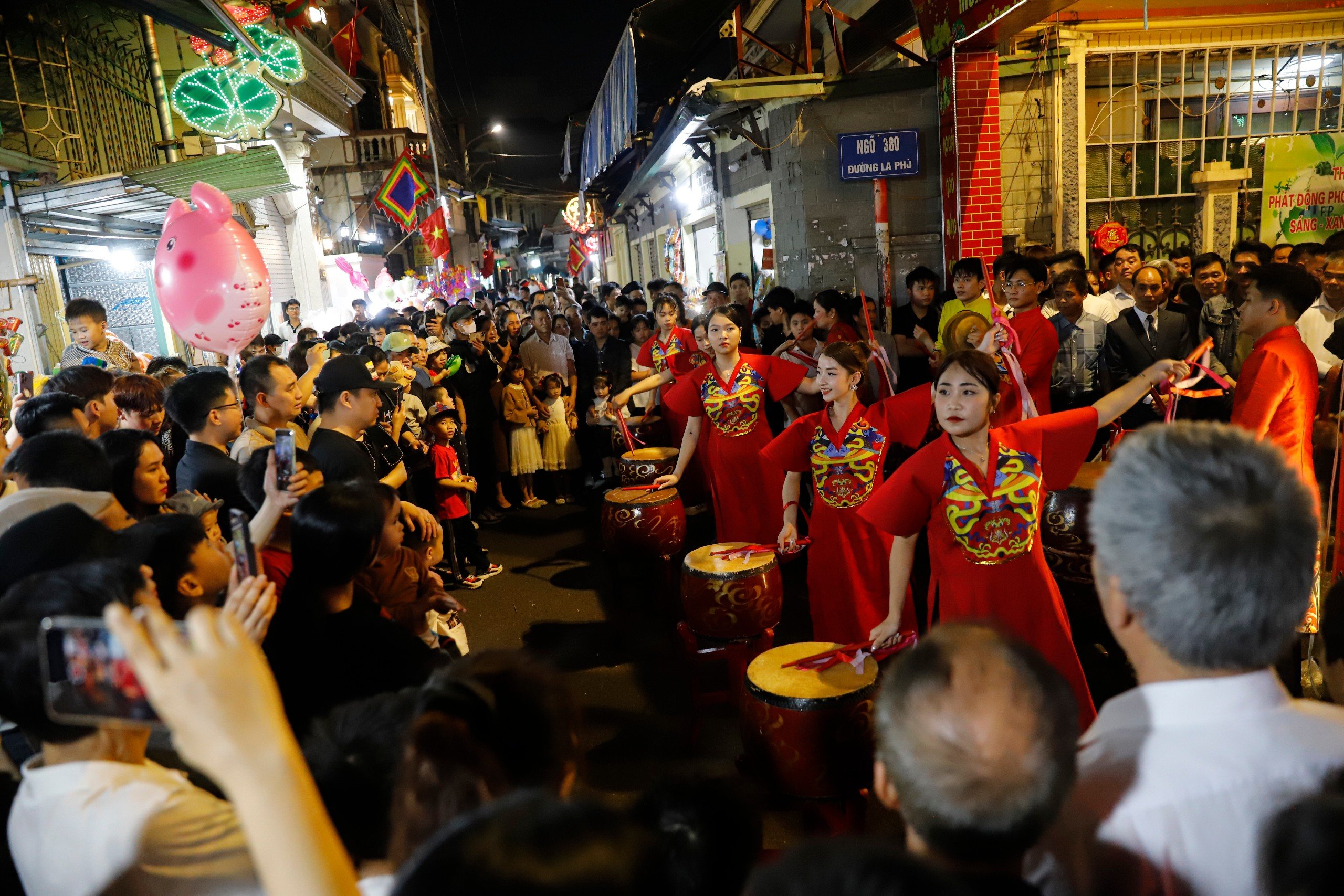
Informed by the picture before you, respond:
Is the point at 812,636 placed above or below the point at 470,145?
below

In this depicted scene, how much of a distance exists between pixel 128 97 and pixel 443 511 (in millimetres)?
9086

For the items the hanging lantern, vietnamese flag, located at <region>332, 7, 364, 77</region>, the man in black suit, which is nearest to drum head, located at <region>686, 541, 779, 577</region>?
the man in black suit

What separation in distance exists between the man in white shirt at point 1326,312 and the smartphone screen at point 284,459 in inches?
222

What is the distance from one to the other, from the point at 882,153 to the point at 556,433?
166 inches

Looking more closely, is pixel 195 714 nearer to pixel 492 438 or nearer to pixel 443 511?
pixel 443 511

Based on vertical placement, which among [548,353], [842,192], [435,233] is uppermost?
[435,233]

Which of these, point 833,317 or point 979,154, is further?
point 979,154

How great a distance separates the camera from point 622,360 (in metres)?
8.67

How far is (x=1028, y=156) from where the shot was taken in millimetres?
8469

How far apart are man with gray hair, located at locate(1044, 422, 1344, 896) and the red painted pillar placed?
286 inches

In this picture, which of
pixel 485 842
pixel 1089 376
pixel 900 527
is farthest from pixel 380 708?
pixel 1089 376

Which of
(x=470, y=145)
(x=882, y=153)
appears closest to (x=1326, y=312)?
(x=882, y=153)

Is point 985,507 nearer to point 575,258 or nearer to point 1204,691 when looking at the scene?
point 1204,691

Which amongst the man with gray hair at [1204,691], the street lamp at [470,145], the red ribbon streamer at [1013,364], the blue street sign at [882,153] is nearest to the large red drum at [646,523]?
the red ribbon streamer at [1013,364]
